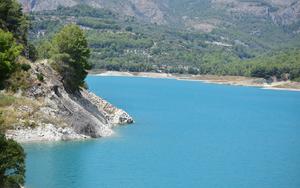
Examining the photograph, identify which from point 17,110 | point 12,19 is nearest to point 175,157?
point 17,110

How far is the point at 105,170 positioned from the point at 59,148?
8.72 metres

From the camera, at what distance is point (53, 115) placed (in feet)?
251

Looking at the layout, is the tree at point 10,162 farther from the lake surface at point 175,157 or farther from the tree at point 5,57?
the lake surface at point 175,157

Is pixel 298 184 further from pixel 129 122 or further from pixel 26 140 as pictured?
pixel 129 122

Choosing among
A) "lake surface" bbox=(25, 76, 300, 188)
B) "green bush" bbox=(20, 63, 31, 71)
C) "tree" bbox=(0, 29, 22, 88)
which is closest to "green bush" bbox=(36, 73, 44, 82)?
"green bush" bbox=(20, 63, 31, 71)

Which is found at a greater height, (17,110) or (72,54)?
(72,54)

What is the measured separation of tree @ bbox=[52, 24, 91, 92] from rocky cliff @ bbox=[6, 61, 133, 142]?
2.43m

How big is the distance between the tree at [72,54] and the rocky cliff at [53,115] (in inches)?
95.7

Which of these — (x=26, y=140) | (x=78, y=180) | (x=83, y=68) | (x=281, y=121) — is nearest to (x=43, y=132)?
(x=26, y=140)

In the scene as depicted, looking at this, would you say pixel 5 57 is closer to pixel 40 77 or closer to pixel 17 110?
pixel 17 110

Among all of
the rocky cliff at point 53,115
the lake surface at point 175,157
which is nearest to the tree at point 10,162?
the lake surface at point 175,157

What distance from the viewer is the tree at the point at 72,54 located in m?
89.9

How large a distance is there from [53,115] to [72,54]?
18880 millimetres

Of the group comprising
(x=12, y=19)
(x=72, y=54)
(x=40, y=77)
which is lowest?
(x=40, y=77)
